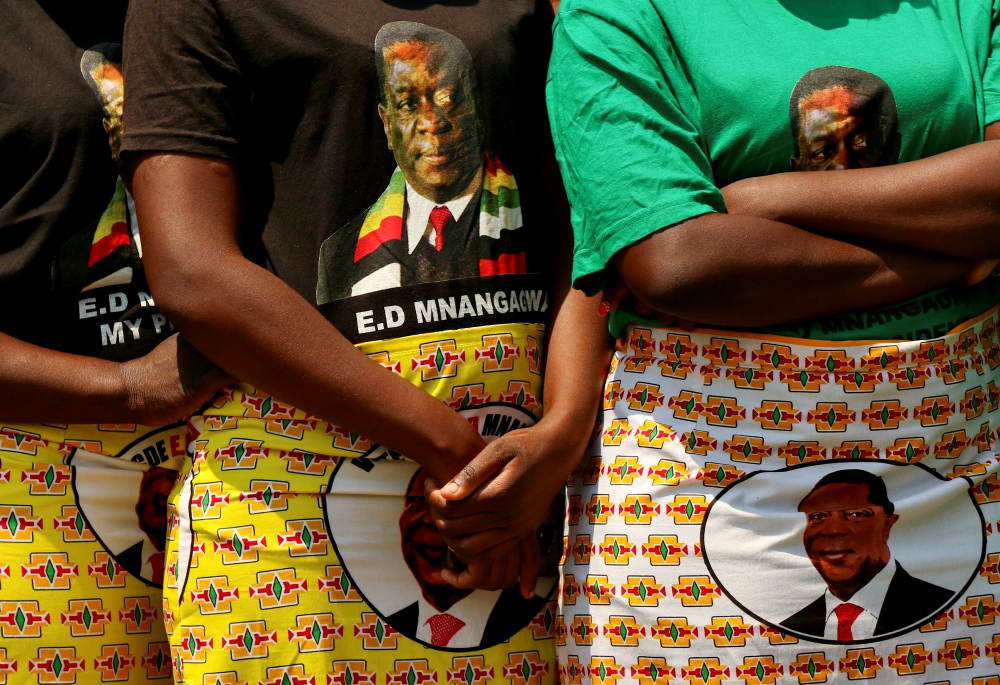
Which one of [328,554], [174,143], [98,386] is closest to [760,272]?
[328,554]

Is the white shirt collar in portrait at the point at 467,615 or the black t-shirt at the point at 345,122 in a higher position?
the black t-shirt at the point at 345,122

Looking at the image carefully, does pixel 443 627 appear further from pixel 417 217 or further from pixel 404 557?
pixel 417 217

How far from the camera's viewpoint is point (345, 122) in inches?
82.4

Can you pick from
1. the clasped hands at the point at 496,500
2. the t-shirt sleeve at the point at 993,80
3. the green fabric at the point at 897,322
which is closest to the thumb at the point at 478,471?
the clasped hands at the point at 496,500

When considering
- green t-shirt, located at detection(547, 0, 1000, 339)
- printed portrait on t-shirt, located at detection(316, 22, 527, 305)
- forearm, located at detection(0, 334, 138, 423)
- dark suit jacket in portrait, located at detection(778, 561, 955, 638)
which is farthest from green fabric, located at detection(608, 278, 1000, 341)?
forearm, located at detection(0, 334, 138, 423)

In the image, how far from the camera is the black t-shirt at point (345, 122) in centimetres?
201

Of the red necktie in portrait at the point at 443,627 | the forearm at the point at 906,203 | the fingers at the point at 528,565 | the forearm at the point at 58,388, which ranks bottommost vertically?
the red necktie in portrait at the point at 443,627

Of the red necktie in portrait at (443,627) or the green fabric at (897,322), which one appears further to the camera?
the red necktie in portrait at (443,627)

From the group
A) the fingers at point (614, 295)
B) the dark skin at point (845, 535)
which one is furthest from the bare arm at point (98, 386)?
the dark skin at point (845, 535)

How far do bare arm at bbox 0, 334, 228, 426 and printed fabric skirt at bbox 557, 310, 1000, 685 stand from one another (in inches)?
35.7

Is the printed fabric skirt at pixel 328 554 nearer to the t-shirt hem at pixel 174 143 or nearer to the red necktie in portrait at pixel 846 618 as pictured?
the t-shirt hem at pixel 174 143

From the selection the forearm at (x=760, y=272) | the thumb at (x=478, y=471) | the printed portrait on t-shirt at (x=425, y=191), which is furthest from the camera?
the printed portrait on t-shirt at (x=425, y=191)

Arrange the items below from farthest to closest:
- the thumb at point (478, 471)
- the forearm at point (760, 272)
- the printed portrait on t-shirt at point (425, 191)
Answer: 1. the printed portrait on t-shirt at point (425, 191)
2. the thumb at point (478, 471)
3. the forearm at point (760, 272)

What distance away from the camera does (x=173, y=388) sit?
2137mm
